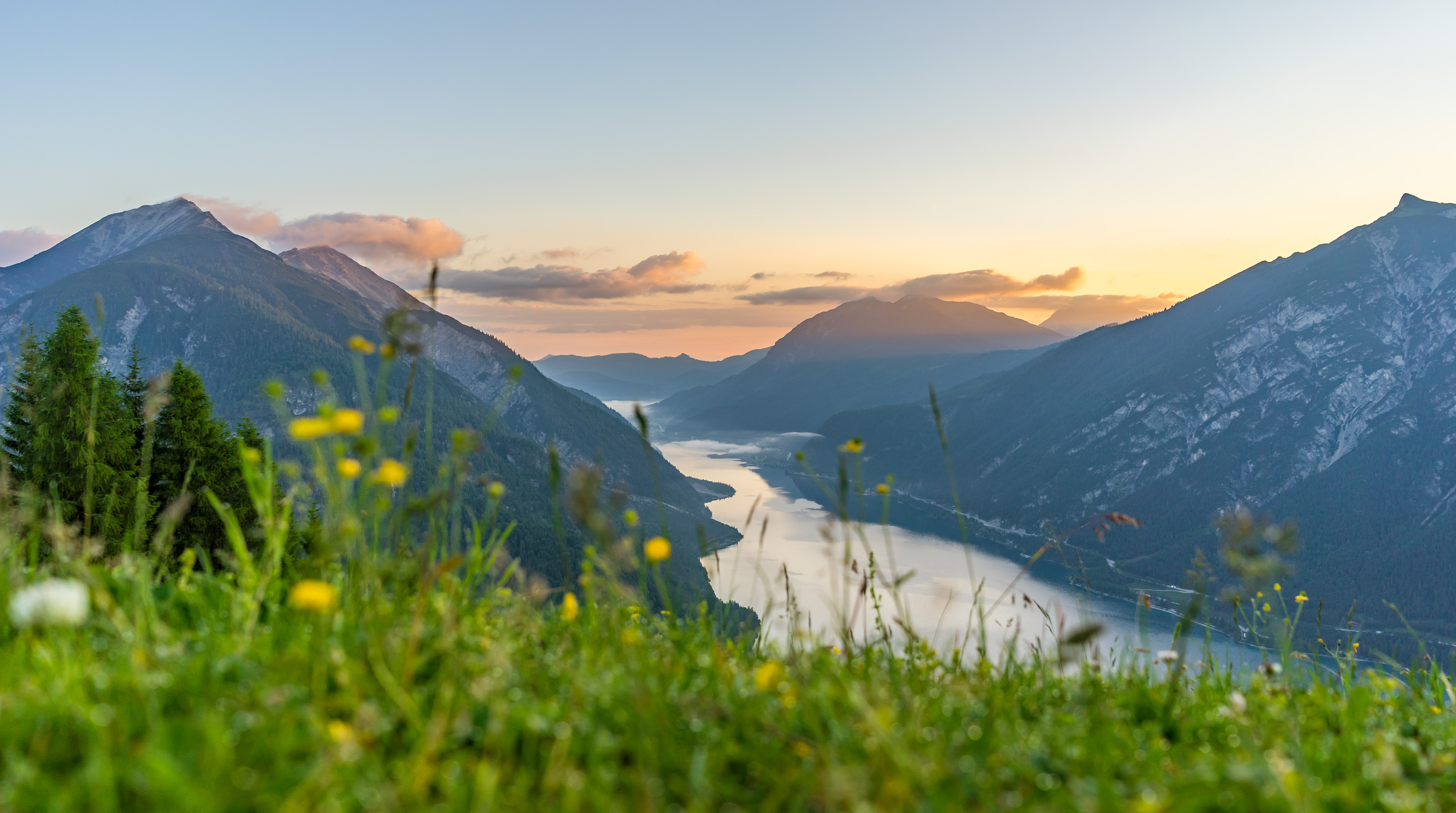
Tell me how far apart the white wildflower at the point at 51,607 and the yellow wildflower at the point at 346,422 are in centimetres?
83

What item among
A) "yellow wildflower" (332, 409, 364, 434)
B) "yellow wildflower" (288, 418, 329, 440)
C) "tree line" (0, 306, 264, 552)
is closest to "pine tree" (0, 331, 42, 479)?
"tree line" (0, 306, 264, 552)

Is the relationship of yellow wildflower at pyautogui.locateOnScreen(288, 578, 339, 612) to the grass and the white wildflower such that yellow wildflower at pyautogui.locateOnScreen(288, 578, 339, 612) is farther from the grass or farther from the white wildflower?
the white wildflower

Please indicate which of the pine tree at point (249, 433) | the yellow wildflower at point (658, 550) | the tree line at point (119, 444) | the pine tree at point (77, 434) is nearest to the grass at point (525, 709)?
the yellow wildflower at point (658, 550)

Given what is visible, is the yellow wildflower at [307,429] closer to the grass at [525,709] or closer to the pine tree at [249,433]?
the grass at [525,709]

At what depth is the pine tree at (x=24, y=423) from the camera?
13.5 m

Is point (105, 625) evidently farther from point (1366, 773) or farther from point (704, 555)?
point (1366, 773)

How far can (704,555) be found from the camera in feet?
13.7

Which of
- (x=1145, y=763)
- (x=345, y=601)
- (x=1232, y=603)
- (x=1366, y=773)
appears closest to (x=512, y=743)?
(x=345, y=601)

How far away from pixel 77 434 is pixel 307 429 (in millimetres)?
25250

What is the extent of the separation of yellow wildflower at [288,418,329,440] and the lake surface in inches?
54.9

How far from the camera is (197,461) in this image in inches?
851

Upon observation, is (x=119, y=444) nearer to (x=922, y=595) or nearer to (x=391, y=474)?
(x=391, y=474)

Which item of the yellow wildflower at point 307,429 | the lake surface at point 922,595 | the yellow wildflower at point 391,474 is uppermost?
the yellow wildflower at point 307,429

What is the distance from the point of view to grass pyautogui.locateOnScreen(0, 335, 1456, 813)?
1806 millimetres
